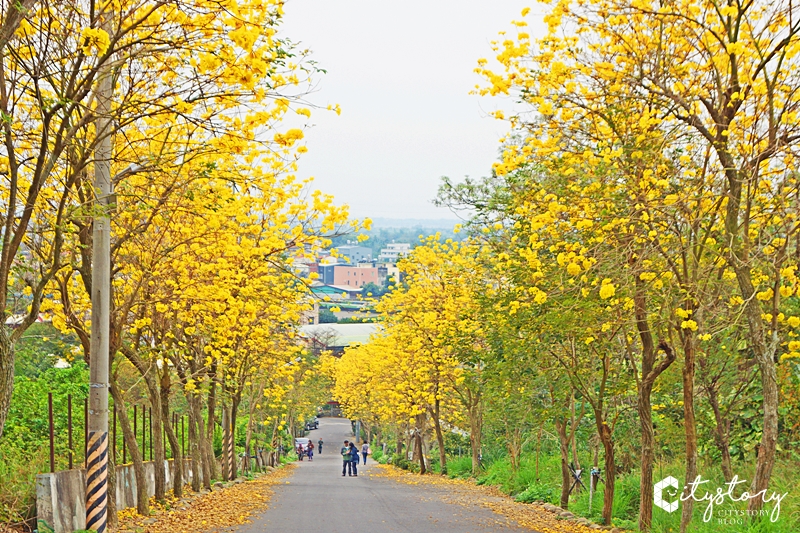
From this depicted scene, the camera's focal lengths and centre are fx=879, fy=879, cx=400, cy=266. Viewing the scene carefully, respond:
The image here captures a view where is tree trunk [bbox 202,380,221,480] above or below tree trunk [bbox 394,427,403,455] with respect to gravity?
above

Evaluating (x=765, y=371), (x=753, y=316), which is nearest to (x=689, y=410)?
(x=765, y=371)

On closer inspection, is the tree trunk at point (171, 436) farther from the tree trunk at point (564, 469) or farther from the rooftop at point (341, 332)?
the rooftop at point (341, 332)

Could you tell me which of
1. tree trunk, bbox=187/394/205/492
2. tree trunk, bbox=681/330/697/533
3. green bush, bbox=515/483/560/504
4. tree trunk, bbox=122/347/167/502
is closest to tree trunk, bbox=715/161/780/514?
tree trunk, bbox=681/330/697/533

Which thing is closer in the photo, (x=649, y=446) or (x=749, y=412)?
(x=649, y=446)

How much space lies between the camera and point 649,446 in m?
12.7

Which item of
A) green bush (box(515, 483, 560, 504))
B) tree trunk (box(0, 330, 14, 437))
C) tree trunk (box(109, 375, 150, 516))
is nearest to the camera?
tree trunk (box(0, 330, 14, 437))

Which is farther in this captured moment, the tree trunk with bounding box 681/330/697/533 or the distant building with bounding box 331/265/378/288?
the distant building with bounding box 331/265/378/288

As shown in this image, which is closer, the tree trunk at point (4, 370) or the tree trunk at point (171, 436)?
the tree trunk at point (4, 370)

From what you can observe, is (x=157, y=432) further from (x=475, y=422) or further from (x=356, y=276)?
(x=356, y=276)

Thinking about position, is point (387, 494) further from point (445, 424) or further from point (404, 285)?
point (445, 424)

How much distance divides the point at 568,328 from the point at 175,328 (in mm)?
8448

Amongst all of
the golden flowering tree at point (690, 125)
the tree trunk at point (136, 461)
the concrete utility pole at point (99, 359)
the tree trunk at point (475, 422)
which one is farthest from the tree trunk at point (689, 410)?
the tree trunk at point (475, 422)

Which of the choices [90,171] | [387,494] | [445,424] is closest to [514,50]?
[90,171]

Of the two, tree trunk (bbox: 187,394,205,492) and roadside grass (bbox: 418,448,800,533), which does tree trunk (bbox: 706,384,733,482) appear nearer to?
roadside grass (bbox: 418,448,800,533)
